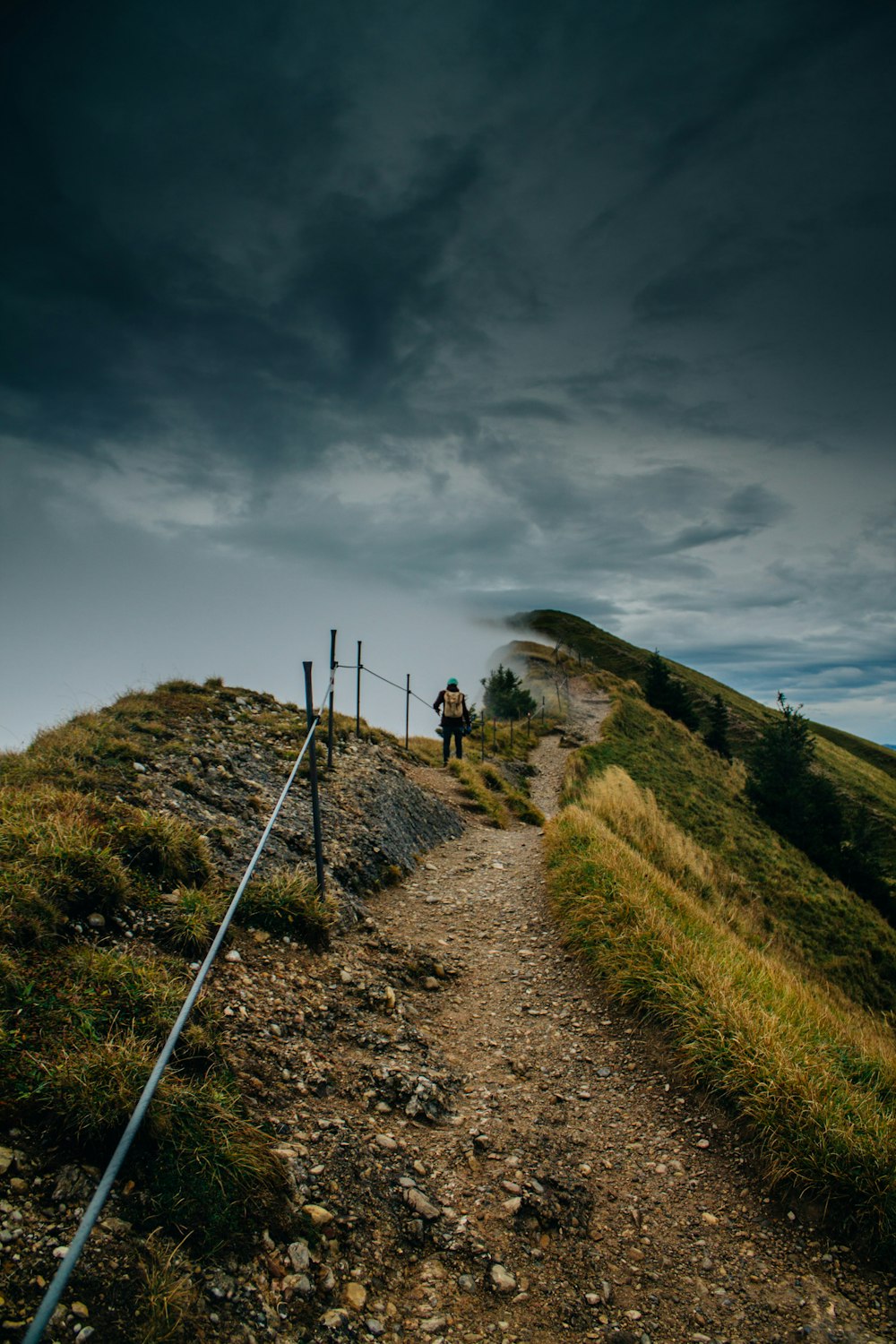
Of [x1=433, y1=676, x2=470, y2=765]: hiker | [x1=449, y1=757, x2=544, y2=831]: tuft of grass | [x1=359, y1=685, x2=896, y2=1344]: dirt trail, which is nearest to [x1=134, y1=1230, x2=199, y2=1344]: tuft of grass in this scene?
[x1=359, y1=685, x2=896, y2=1344]: dirt trail

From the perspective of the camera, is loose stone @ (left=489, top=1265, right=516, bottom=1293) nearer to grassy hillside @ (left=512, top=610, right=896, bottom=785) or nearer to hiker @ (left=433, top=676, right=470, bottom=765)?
hiker @ (left=433, top=676, right=470, bottom=765)

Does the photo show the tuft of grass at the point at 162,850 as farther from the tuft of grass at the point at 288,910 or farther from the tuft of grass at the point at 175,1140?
the tuft of grass at the point at 175,1140

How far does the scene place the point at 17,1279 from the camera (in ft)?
8.18

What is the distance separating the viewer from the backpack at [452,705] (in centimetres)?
1897

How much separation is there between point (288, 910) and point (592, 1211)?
3866 millimetres

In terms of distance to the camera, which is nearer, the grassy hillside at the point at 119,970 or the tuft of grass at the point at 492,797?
the grassy hillside at the point at 119,970

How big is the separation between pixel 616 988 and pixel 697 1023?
1.08 m

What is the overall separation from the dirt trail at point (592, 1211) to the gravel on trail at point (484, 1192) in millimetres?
13

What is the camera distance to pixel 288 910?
6.47m

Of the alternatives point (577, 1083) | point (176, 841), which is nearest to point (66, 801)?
point (176, 841)

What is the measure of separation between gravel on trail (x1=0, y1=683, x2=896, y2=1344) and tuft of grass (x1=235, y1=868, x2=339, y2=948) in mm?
220

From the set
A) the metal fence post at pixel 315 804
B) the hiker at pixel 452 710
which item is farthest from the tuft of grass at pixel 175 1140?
the hiker at pixel 452 710

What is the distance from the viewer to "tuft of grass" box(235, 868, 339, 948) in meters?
6.28

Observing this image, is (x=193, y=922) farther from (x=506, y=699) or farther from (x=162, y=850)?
(x=506, y=699)
